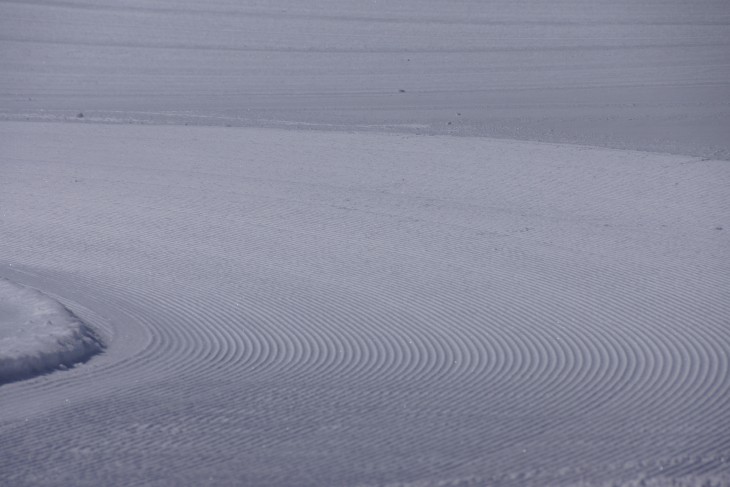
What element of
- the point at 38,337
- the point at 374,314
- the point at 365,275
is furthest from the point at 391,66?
the point at 38,337

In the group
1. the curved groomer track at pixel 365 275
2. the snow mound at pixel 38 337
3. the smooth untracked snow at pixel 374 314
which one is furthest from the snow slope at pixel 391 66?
the snow mound at pixel 38 337

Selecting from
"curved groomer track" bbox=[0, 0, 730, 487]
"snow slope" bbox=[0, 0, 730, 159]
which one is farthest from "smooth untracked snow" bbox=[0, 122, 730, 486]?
"snow slope" bbox=[0, 0, 730, 159]

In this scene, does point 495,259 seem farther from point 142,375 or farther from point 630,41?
point 630,41

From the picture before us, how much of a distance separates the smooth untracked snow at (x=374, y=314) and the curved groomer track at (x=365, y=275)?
0.02 metres

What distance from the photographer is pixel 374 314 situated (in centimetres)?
599

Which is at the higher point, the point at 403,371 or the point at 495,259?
the point at 495,259

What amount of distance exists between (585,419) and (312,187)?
213 inches

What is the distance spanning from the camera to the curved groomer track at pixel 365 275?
4.09m

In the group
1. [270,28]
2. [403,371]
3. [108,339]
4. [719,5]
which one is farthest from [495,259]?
[719,5]

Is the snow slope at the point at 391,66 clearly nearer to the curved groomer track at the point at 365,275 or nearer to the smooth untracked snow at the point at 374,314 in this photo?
the curved groomer track at the point at 365,275

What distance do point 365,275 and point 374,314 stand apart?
2.88 ft

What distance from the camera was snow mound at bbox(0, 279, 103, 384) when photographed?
15.9ft

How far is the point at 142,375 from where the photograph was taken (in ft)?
16.1

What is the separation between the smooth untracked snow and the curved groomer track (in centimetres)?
2
